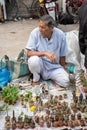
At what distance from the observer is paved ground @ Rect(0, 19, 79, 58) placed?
257 inches

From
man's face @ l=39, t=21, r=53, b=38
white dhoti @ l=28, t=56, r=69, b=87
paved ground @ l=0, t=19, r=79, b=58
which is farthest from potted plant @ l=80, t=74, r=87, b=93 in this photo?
paved ground @ l=0, t=19, r=79, b=58

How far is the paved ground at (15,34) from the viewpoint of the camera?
21.4 ft

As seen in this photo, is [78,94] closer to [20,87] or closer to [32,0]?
[20,87]

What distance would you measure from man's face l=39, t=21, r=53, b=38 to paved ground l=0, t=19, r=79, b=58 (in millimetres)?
1657

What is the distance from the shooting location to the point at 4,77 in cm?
462

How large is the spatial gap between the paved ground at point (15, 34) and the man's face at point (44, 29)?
166 cm

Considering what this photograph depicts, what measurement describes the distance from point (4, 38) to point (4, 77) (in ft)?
10.6

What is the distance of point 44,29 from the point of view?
14.2 ft

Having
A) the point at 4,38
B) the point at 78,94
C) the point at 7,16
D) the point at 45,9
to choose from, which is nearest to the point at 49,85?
the point at 78,94

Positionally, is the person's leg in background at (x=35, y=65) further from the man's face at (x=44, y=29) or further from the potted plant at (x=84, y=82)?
the potted plant at (x=84, y=82)

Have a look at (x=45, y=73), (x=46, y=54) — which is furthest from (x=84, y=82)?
(x=46, y=54)

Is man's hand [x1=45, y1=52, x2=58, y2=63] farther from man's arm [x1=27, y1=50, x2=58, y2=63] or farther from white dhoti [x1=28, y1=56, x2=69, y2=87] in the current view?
white dhoti [x1=28, y1=56, x2=69, y2=87]

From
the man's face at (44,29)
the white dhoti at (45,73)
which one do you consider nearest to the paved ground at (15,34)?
the white dhoti at (45,73)

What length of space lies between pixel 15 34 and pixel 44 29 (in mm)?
3891
